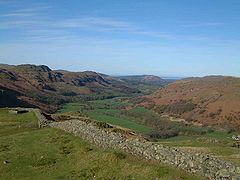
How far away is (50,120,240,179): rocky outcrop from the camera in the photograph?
21.8 meters

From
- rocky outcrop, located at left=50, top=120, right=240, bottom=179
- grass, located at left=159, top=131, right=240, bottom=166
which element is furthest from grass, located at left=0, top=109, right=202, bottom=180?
grass, located at left=159, top=131, right=240, bottom=166

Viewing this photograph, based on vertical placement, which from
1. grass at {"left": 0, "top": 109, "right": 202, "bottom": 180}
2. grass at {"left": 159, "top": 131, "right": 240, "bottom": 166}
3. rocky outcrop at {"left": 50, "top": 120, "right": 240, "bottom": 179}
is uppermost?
rocky outcrop at {"left": 50, "top": 120, "right": 240, "bottom": 179}

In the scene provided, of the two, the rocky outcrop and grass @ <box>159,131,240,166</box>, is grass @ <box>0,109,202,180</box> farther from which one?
grass @ <box>159,131,240,166</box>

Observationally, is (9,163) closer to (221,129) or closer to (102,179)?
(102,179)

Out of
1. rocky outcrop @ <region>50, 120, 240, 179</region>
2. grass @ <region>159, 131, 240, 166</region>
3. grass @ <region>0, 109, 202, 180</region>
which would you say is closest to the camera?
rocky outcrop @ <region>50, 120, 240, 179</region>

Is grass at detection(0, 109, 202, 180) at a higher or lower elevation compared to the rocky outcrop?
lower

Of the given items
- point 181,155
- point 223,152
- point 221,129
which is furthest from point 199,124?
point 181,155

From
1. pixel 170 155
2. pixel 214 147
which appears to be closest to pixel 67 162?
pixel 170 155

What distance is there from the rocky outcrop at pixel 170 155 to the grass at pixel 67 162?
0.92m

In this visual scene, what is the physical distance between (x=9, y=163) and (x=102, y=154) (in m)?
9.46

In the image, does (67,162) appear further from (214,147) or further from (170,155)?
(214,147)

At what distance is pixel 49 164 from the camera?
32.0m

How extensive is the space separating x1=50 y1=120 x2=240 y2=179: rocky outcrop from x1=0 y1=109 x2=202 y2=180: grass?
3.01ft

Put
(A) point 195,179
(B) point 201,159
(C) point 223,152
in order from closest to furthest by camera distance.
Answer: (A) point 195,179
(B) point 201,159
(C) point 223,152
